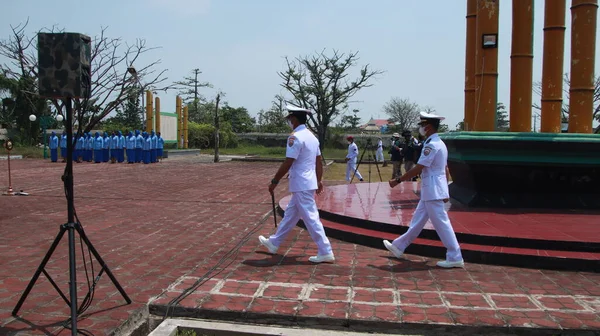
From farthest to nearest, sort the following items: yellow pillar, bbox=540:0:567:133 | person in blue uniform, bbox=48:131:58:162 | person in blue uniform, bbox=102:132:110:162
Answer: person in blue uniform, bbox=102:132:110:162 → person in blue uniform, bbox=48:131:58:162 → yellow pillar, bbox=540:0:567:133

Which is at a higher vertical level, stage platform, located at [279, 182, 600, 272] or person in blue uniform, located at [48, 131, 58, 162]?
person in blue uniform, located at [48, 131, 58, 162]

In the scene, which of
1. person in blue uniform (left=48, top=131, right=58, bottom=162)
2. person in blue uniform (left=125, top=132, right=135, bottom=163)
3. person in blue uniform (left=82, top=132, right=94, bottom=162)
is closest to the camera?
person in blue uniform (left=48, top=131, right=58, bottom=162)

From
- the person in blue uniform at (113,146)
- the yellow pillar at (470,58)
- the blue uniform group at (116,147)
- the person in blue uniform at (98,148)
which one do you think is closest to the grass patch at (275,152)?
the blue uniform group at (116,147)

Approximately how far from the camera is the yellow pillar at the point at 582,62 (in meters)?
8.09

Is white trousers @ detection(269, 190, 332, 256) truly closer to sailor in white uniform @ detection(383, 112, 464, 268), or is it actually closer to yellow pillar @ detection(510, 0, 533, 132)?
sailor in white uniform @ detection(383, 112, 464, 268)

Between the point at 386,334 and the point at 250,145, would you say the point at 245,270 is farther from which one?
the point at 250,145

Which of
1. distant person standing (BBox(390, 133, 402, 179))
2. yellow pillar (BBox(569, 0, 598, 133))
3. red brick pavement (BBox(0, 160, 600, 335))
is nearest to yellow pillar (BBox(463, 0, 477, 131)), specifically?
yellow pillar (BBox(569, 0, 598, 133))

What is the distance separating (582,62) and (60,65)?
25.7 ft

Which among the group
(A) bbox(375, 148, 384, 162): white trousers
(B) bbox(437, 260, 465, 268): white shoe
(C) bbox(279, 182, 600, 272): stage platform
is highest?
(A) bbox(375, 148, 384, 162): white trousers

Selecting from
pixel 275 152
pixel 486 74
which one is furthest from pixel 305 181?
pixel 275 152

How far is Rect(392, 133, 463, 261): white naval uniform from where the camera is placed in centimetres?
493

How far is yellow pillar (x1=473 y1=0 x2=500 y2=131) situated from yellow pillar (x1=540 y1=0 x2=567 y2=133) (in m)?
0.81

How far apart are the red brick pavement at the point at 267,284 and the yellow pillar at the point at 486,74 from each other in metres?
3.84

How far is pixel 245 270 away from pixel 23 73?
2.54m
